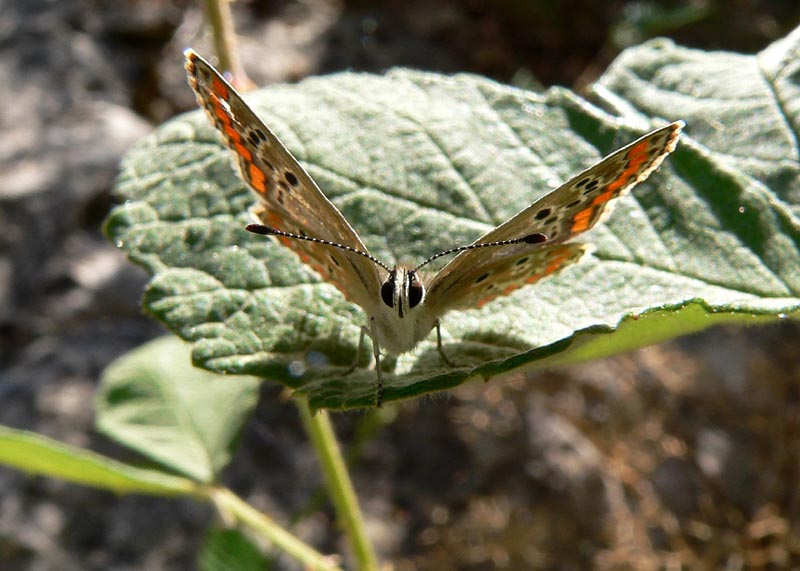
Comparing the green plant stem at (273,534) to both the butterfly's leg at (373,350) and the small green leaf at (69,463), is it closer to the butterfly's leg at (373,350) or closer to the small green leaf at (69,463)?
the small green leaf at (69,463)

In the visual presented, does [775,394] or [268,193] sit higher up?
[268,193]

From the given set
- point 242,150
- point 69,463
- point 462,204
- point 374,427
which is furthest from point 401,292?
point 374,427

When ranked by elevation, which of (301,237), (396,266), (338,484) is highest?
(301,237)

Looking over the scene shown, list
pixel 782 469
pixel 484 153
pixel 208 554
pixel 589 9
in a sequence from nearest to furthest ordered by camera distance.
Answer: pixel 484 153
pixel 208 554
pixel 782 469
pixel 589 9

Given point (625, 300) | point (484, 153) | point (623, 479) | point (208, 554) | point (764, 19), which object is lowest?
point (623, 479)

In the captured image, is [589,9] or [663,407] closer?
[663,407]

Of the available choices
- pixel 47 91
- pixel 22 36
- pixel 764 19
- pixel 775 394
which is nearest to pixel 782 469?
pixel 775 394

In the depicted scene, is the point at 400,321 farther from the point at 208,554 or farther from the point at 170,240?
the point at 208,554

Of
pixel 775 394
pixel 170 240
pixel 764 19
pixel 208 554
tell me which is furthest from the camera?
pixel 764 19

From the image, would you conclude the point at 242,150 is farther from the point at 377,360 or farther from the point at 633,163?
the point at 633,163
